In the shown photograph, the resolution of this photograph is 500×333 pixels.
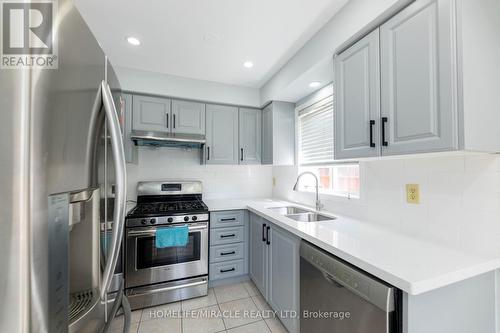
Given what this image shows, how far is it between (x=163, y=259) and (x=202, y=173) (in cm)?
122

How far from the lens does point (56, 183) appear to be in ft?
1.54

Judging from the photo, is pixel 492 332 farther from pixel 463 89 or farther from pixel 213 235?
pixel 213 235

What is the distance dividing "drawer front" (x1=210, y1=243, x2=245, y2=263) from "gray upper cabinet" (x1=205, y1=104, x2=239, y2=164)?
105cm

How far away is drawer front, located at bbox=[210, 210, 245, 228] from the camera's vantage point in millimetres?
2336

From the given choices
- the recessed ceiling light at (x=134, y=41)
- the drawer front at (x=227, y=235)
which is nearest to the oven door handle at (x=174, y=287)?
the drawer front at (x=227, y=235)

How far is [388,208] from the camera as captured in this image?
1.51 metres

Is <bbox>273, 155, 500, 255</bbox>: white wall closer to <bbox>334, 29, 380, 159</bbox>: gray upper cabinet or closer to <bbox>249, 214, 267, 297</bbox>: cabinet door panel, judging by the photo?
<bbox>334, 29, 380, 159</bbox>: gray upper cabinet

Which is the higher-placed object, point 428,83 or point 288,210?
point 428,83

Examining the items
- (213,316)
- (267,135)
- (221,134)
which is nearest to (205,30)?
(221,134)

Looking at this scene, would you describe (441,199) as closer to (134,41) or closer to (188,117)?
(188,117)

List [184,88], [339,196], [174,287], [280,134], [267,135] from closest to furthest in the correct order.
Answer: [339,196], [174,287], [184,88], [280,134], [267,135]

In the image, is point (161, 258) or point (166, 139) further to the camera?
point (166, 139)

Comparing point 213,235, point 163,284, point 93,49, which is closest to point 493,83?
point 93,49

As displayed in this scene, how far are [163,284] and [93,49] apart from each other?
211 cm
